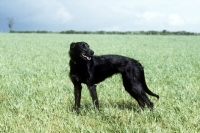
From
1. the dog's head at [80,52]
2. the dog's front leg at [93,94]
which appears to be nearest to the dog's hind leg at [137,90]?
the dog's front leg at [93,94]

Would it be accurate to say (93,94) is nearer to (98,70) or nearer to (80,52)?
(98,70)

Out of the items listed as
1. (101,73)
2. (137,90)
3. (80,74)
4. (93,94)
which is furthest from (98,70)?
(137,90)

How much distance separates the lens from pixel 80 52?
542 centimetres

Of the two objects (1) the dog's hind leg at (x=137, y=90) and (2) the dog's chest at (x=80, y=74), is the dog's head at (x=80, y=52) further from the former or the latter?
(1) the dog's hind leg at (x=137, y=90)

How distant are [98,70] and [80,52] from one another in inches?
19.9

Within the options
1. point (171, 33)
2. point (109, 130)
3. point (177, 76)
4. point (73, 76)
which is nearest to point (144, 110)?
point (109, 130)

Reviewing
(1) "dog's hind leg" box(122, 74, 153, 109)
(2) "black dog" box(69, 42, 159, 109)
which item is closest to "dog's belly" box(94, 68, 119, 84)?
(2) "black dog" box(69, 42, 159, 109)

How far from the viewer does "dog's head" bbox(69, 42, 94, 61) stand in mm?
5391

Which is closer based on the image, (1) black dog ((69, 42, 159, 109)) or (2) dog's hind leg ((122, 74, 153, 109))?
(1) black dog ((69, 42, 159, 109))

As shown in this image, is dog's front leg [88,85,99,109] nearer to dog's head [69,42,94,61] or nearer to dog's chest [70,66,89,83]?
dog's chest [70,66,89,83]

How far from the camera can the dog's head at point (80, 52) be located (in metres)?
5.39

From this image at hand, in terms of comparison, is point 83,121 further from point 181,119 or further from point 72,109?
point 181,119

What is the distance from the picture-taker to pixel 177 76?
9500 millimetres

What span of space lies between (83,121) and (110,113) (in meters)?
0.49
